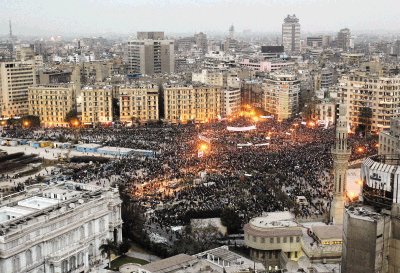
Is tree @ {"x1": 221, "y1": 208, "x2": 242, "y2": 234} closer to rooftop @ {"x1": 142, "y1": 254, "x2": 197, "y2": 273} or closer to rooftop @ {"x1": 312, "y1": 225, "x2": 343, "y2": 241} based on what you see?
rooftop @ {"x1": 312, "y1": 225, "x2": 343, "y2": 241}

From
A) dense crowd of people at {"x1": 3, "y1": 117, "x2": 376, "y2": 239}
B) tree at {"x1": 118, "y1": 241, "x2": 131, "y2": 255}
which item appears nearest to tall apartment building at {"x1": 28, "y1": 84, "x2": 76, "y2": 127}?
dense crowd of people at {"x1": 3, "y1": 117, "x2": 376, "y2": 239}

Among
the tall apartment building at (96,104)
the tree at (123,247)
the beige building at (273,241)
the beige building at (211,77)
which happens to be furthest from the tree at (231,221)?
the beige building at (211,77)

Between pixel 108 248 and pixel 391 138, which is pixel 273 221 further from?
pixel 391 138

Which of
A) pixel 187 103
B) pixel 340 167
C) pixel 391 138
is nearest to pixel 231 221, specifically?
pixel 340 167

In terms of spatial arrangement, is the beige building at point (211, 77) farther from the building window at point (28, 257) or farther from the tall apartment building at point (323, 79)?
the building window at point (28, 257)

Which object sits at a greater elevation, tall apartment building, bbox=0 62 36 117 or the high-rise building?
the high-rise building

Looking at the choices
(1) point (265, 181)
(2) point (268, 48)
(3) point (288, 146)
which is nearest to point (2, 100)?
(3) point (288, 146)

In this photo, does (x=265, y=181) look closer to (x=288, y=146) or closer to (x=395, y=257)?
(x=288, y=146)
